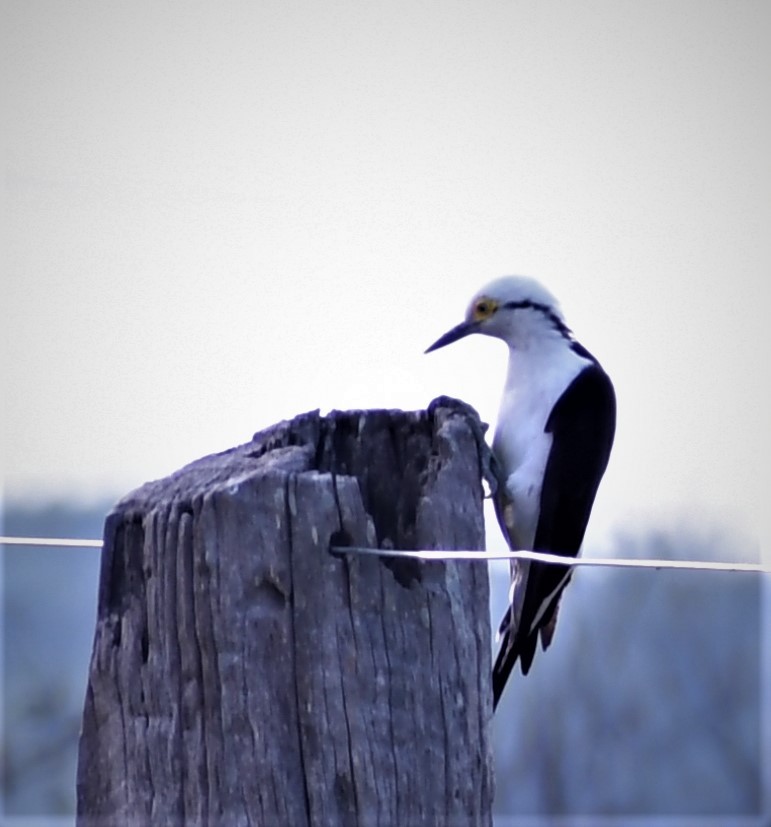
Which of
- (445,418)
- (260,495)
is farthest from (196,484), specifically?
(445,418)

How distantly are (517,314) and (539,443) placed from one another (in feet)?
1.51

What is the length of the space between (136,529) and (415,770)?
595 mm

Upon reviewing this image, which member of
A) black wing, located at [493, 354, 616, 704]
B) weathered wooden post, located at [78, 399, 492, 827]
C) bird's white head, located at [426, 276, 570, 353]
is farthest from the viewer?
bird's white head, located at [426, 276, 570, 353]

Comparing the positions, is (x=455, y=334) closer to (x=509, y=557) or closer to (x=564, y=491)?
(x=564, y=491)

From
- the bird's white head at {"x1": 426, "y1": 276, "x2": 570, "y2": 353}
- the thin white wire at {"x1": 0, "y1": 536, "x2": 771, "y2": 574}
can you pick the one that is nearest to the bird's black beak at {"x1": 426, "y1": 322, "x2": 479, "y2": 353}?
the bird's white head at {"x1": 426, "y1": 276, "x2": 570, "y2": 353}

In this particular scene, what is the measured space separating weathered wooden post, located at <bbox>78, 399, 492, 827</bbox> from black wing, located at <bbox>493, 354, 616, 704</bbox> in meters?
1.46

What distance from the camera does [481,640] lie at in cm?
220

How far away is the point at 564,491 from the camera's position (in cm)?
371

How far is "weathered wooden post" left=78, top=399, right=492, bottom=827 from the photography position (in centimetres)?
205

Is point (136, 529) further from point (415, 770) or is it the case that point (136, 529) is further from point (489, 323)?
point (489, 323)

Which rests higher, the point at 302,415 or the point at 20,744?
the point at 302,415

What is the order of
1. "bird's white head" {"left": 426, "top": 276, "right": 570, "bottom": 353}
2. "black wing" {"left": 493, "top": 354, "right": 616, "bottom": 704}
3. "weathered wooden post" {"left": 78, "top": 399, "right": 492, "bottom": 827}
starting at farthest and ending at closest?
"bird's white head" {"left": 426, "top": 276, "right": 570, "bottom": 353} → "black wing" {"left": 493, "top": 354, "right": 616, "bottom": 704} → "weathered wooden post" {"left": 78, "top": 399, "right": 492, "bottom": 827}

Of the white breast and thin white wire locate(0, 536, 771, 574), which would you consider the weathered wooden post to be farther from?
the white breast

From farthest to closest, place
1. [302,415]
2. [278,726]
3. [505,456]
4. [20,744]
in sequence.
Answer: [20,744]
[505,456]
[302,415]
[278,726]
